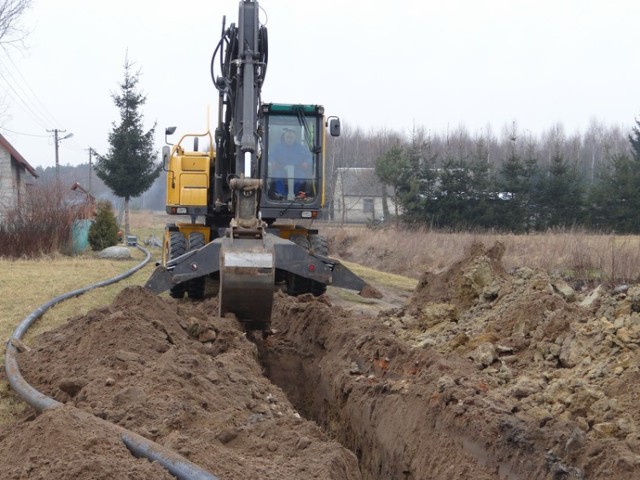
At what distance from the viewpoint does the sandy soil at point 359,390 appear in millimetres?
4543

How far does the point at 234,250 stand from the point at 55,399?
258cm

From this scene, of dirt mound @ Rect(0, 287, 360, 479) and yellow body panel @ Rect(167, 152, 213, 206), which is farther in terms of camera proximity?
yellow body panel @ Rect(167, 152, 213, 206)

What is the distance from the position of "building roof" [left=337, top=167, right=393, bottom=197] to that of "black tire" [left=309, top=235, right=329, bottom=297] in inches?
1949

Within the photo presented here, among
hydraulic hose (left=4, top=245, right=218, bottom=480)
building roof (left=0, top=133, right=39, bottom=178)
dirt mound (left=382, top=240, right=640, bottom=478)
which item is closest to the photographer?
hydraulic hose (left=4, top=245, right=218, bottom=480)

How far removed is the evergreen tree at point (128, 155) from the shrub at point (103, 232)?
11.9 meters

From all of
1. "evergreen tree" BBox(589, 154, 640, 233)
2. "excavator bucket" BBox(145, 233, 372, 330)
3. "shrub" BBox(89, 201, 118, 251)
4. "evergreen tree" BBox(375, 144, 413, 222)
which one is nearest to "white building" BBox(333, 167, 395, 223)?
"evergreen tree" BBox(375, 144, 413, 222)

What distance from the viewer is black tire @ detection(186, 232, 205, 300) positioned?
11.6 m

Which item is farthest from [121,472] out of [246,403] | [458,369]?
[458,369]

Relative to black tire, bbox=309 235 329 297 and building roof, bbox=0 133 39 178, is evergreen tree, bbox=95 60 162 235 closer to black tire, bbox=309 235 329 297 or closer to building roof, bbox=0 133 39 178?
building roof, bbox=0 133 39 178

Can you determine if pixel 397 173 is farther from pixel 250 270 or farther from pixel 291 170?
pixel 250 270

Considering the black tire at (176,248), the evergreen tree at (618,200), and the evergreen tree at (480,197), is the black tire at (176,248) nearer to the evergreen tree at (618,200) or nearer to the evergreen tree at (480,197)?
the evergreen tree at (480,197)

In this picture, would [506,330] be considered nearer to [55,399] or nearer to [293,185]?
[55,399]

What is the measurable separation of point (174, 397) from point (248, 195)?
3.87 meters

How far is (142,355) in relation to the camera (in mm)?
6719
